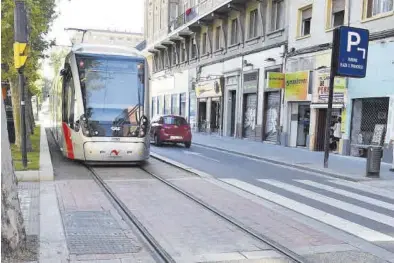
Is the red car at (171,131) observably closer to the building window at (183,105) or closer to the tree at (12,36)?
the tree at (12,36)

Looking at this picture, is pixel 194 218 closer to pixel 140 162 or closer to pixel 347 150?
pixel 140 162

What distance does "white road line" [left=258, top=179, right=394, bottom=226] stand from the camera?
7.56m

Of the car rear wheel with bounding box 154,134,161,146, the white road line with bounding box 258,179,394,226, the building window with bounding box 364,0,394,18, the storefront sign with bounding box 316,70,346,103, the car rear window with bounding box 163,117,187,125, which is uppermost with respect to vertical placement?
the building window with bounding box 364,0,394,18

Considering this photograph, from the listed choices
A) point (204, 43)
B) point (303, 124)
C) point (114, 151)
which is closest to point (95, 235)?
point (114, 151)

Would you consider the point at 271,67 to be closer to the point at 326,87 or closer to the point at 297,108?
the point at 297,108

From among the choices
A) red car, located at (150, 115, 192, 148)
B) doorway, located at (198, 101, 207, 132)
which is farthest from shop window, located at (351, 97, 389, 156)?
doorway, located at (198, 101, 207, 132)

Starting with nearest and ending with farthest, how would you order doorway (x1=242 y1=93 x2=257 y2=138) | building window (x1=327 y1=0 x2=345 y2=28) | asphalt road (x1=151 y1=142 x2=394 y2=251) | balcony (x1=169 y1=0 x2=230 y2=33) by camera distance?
asphalt road (x1=151 y1=142 x2=394 y2=251)
building window (x1=327 y1=0 x2=345 y2=28)
doorway (x1=242 y1=93 x2=257 y2=138)
balcony (x1=169 y1=0 x2=230 y2=33)

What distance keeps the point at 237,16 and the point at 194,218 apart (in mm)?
24788

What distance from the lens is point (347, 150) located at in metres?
18.8

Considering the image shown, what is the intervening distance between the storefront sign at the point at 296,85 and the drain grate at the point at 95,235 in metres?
16.2

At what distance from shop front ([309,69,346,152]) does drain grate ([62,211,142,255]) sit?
14439 mm

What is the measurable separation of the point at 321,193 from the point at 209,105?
24614 millimetres

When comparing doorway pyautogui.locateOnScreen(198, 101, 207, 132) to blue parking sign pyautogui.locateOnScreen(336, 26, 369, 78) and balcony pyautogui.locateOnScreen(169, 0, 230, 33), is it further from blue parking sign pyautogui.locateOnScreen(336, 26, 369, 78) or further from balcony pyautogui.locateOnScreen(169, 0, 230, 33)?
blue parking sign pyautogui.locateOnScreen(336, 26, 369, 78)

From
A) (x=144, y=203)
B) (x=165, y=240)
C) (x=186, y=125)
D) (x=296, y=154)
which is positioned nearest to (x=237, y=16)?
(x=186, y=125)
